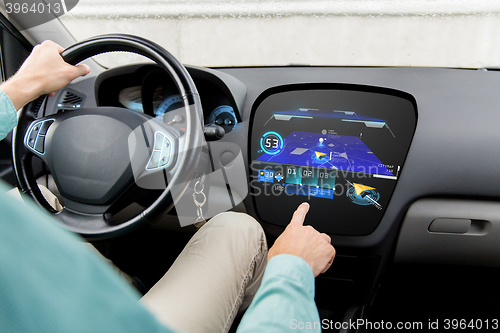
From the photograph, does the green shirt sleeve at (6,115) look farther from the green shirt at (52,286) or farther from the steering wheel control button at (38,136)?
the green shirt at (52,286)

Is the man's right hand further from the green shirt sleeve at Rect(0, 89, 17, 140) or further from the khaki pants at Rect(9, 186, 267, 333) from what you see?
the green shirt sleeve at Rect(0, 89, 17, 140)

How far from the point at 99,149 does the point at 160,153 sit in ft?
0.53

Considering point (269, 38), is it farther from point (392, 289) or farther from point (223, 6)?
point (392, 289)

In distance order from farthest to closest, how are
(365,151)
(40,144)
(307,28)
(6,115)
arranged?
1. (307,28)
2. (365,151)
3. (40,144)
4. (6,115)

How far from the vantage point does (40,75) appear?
0.84 metres

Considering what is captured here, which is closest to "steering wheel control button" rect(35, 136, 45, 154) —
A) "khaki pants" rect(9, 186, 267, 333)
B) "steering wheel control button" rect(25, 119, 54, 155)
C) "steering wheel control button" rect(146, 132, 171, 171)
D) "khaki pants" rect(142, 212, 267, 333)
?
"steering wheel control button" rect(25, 119, 54, 155)

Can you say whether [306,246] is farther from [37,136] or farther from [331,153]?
[37,136]

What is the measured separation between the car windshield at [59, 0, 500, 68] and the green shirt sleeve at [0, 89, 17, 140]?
73 cm

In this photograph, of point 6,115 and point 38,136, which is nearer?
point 6,115

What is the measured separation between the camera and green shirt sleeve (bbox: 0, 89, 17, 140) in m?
0.73

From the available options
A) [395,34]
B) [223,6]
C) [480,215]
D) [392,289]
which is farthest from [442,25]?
[392,289]

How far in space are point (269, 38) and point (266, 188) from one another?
1.06 metres

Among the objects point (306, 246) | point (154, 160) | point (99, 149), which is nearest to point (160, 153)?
point (154, 160)

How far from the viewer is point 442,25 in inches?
62.3
